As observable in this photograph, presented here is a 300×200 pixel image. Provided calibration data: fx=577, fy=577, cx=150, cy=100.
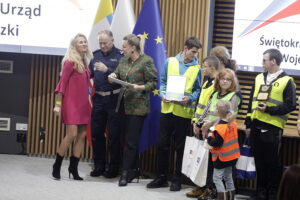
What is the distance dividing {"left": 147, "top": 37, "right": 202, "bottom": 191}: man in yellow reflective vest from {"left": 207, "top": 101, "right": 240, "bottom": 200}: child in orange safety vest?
2.50 ft

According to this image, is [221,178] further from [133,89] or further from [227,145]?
[133,89]

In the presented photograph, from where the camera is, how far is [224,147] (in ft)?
15.8

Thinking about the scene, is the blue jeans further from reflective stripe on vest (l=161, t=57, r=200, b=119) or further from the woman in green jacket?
the woman in green jacket

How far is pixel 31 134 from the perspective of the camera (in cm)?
704

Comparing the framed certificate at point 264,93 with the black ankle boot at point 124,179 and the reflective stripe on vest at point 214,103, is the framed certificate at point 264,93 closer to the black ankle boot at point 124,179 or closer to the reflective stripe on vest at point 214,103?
the reflective stripe on vest at point 214,103

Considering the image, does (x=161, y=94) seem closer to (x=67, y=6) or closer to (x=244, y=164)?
(x=244, y=164)

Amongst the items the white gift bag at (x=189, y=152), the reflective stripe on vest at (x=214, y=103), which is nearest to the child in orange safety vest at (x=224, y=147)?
the reflective stripe on vest at (x=214, y=103)

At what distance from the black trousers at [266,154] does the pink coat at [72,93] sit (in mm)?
1690

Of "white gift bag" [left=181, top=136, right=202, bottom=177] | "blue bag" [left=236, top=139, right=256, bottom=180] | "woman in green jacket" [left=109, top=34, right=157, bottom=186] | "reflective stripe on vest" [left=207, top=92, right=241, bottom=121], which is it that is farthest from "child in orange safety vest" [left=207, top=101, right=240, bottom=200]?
"woman in green jacket" [left=109, top=34, right=157, bottom=186]

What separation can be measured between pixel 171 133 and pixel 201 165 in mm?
658

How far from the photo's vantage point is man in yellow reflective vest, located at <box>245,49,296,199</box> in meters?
5.12

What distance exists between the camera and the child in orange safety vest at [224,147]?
473 centimetres

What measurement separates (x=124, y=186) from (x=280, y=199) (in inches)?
155

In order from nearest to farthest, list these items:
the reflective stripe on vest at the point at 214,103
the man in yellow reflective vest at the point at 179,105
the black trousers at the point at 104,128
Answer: the reflective stripe on vest at the point at 214,103 < the man in yellow reflective vest at the point at 179,105 < the black trousers at the point at 104,128
